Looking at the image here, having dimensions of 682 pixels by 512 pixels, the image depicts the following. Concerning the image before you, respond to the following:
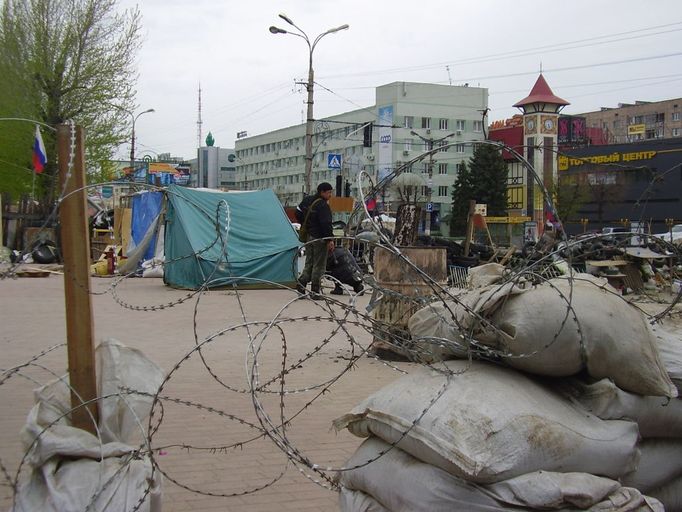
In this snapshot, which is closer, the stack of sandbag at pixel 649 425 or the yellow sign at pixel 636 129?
the stack of sandbag at pixel 649 425

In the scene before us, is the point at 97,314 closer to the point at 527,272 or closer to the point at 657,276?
the point at 527,272

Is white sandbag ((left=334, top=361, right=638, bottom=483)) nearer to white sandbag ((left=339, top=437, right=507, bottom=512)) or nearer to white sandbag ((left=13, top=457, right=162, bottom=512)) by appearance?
white sandbag ((left=339, top=437, right=507, bottom=512))

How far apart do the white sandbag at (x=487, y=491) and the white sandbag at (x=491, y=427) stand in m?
0.05

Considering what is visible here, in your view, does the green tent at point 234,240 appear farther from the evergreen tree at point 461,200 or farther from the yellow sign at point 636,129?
the yellow sign at point 636,129

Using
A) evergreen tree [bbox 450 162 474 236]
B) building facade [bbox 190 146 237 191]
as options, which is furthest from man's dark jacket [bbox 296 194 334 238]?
building facade [bbox 190 146 237 191]

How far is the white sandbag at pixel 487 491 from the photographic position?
277cm

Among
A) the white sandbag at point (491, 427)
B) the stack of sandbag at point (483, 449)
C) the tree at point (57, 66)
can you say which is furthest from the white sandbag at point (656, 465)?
the tree at point (57, 66)

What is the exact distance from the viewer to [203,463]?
4.32 m

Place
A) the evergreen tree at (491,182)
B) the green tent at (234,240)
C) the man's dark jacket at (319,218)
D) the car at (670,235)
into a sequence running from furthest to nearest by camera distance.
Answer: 1. the evergreen tree at (491,182)
2. the green tent at (234,240)
3. the man's dark jacket at (319,218)
4. the car at (670,235)

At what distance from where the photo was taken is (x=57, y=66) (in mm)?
27281

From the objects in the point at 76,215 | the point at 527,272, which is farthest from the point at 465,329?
the point at 76,215

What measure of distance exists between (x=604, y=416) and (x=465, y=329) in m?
0.72

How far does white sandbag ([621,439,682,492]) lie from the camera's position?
3457 millimetres

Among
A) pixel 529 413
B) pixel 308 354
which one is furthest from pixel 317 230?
pixel 529 413
